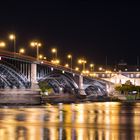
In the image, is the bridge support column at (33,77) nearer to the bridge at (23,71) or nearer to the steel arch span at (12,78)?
the bridge at (23,71)

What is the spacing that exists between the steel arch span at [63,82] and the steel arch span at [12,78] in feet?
81.4

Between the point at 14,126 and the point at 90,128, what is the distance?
5808mm

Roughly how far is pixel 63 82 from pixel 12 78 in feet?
155

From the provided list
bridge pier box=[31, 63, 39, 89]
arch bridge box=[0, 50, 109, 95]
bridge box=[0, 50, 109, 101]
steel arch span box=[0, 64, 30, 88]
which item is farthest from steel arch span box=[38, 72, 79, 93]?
bridge pier box=[31, 63, 39, 89]

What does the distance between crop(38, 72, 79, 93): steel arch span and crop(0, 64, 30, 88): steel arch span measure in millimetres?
24809

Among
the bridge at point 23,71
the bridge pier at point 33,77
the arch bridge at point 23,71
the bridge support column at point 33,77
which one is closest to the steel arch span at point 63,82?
the arch bridge at point 23,71

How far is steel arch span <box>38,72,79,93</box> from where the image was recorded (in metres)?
151

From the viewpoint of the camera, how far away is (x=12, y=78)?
113 meters

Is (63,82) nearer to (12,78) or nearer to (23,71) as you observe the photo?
(23,71)

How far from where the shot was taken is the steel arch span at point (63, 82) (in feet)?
495

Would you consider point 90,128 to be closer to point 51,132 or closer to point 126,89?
point 51,132

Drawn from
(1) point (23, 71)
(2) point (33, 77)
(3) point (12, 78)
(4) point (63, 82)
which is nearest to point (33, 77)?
(2) point (33, 77)

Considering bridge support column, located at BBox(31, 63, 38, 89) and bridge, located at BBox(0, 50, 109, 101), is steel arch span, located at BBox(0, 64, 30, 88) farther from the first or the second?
bridge support column, located at BBox(31, 63, 38, 89)

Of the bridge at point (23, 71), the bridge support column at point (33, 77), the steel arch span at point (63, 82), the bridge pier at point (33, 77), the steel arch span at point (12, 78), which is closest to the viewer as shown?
the bridge at point (23, 71)
